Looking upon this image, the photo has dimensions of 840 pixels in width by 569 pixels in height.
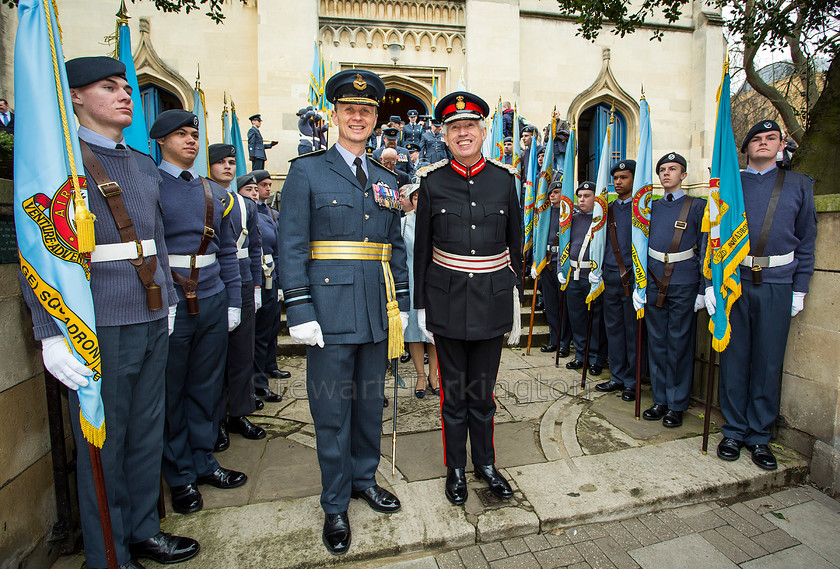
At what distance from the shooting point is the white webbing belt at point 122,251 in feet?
6.46

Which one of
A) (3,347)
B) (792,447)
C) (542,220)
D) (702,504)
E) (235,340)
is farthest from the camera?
(542,220)

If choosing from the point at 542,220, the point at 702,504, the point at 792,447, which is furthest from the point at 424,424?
the point at 542,220

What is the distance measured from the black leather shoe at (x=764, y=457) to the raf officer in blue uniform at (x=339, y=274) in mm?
2481

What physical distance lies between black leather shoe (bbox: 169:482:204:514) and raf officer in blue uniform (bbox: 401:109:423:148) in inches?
336

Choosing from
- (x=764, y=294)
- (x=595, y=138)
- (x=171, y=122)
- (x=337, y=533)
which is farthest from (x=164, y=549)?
(x=595, y=138)

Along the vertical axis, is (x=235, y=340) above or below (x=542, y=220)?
below

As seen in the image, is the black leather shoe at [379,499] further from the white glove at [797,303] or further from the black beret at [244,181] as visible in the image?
the black beret at [244,181]

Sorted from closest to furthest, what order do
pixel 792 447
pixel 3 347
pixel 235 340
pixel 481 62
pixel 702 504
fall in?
1. pixel 3 347
2. pixel 702 504
3. pixel 792 447
4. pixel 235 340
5. pixel 481 62

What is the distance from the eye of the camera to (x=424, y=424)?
3799 mm

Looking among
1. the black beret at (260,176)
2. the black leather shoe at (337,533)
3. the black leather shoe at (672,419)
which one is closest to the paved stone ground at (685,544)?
the black leather shoe at (337,533)

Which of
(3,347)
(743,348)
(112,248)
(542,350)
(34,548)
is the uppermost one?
A: (112,248)

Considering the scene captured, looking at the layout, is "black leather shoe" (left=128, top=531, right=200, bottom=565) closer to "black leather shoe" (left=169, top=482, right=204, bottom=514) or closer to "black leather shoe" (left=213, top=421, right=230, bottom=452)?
"black leather shoe" (left=169, top=482, right=204, bottom=514)

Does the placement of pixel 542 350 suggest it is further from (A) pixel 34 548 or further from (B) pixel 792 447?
(A) pixel 34 548

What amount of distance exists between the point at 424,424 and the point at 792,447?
101 inches
